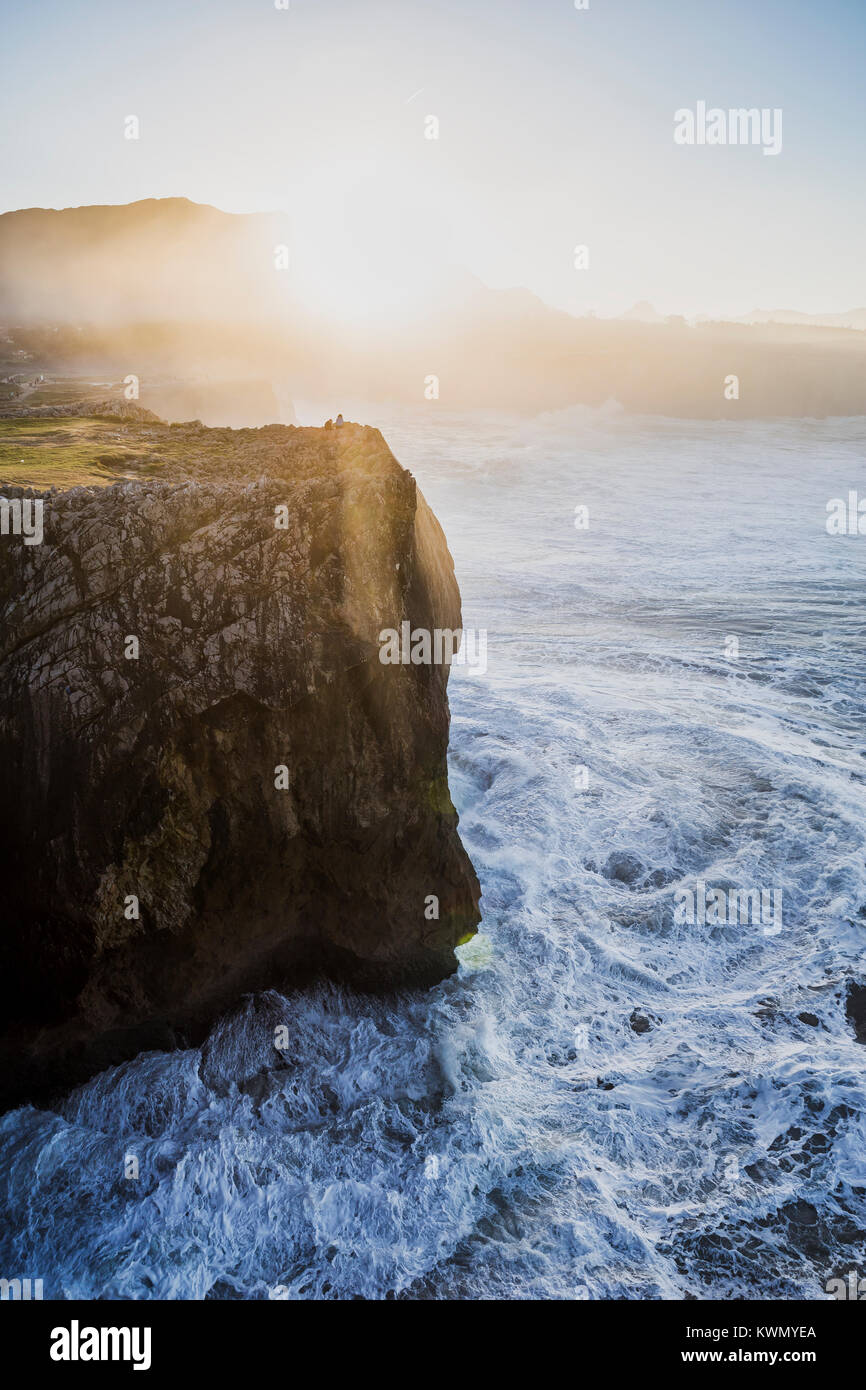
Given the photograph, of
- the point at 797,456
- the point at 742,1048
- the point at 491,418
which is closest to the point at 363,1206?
the point at 742,1048

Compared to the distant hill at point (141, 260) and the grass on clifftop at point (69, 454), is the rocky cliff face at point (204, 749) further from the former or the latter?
the distant hill at point (141, 260)

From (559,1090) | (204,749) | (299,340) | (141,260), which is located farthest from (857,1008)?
(141,260)

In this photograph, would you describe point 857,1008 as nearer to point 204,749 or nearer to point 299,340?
point 204,749

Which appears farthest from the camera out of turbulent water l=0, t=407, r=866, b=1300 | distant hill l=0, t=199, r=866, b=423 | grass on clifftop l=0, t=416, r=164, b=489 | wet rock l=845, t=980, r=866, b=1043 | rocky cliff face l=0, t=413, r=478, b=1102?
distant hill l=0, t=199, r=866, b=423

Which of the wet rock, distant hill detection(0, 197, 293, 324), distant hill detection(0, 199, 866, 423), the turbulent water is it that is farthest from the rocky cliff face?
distant hill detection(0, 197, 293, 324)

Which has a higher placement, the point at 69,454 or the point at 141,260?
the point at 141,260

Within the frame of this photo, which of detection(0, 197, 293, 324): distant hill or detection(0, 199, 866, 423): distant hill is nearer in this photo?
detection(0, 199, 866, 423): distant hill

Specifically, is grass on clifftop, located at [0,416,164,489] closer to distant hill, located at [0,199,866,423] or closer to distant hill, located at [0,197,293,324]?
distant hill, located at [0,199,866,423]
